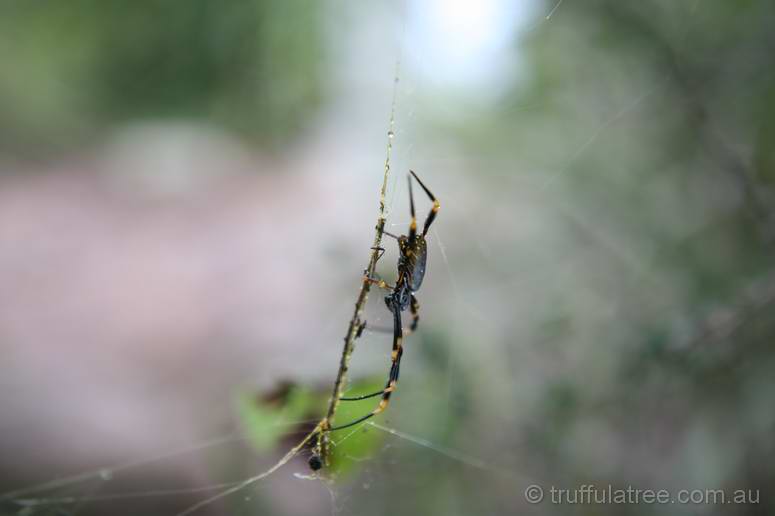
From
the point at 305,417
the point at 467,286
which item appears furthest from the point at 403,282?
the point at 467,286

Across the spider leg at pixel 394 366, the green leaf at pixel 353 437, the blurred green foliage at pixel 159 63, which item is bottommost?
the green leaf at pixel 353 437

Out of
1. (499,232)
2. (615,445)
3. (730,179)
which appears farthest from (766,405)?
(499,232)

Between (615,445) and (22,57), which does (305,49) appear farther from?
(615,445)

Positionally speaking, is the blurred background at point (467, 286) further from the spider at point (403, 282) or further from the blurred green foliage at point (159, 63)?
the blurred green foliage at point (159, 63)

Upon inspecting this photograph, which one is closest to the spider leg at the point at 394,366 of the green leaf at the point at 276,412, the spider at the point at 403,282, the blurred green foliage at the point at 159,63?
the spider at the point at 403,282

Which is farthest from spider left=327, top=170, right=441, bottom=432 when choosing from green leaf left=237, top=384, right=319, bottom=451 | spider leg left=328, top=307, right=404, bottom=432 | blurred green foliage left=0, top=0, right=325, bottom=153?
blurred green foliage left=0, top=0, right=325, bottom=153

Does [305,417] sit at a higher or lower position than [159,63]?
lower

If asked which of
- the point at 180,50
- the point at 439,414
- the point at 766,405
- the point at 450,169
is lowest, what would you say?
the point at 439,414

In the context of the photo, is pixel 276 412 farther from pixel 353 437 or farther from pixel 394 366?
pixel 394 366
